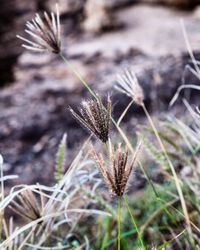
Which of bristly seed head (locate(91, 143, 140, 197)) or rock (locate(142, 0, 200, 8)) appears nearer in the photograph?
bristly seed head (locate(91, 143, 140, 197))

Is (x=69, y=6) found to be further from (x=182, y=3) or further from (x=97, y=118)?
(x=97, y=118)

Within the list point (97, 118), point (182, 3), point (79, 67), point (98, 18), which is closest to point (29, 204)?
point (97, 118)

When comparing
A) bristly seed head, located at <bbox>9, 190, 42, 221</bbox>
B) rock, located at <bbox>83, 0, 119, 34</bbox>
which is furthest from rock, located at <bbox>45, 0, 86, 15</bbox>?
bristly seed head, located at <bbox>9, 190, 42, 221</bbox>

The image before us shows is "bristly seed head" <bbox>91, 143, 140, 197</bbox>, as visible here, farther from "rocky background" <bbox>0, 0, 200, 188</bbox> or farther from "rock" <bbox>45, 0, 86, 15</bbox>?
"rock" <bbox>45, 0, 86, 15</bbox>

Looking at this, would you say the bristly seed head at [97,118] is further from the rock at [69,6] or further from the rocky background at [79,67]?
the rock at [69,6]

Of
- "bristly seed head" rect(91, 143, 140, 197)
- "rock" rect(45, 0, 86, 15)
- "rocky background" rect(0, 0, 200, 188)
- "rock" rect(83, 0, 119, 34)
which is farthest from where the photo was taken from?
"rock" rect(45, 0, 86, 15)

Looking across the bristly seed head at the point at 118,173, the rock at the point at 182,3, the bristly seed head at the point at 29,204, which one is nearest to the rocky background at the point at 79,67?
the rock at the point at 182,3

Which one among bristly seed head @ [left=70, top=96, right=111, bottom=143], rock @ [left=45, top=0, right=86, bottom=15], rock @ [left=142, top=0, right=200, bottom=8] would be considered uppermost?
bristly seed head @ [left=70, top=96, right=111, bottom=143]

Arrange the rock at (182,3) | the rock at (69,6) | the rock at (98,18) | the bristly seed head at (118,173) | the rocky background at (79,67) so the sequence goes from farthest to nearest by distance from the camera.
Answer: the rock at (69,6), the rock at (182,3), the rock at (98,18), the rocky background at (79,67), the bristly seed head at (118,173)

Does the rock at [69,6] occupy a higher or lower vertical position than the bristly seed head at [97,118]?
lower
